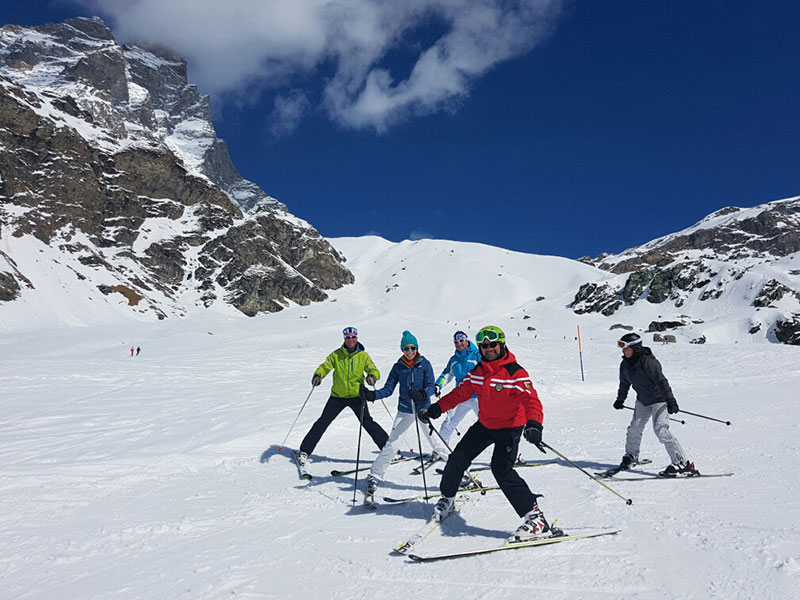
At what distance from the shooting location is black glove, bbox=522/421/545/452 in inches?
161

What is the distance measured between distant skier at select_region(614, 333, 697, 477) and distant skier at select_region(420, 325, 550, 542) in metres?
2.59

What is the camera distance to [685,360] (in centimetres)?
2323

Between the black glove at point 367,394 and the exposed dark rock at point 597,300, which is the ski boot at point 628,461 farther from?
the exposed dark rock at point 597,300

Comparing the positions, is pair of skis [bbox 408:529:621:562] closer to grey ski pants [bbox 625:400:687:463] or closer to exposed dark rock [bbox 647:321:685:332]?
grey ski pants [bbox 625:400:687:463]

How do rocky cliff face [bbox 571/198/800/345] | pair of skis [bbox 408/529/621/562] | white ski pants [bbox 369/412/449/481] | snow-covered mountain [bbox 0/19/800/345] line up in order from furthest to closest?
1. snow-covered mountain [bbox 0/19/800/345]
2. rocky cliff face [bbox 571/198/800/345]
3. white ski pants [bbox 369/412/449/481]
4. pair of skis [bbox 408/529/621/562]

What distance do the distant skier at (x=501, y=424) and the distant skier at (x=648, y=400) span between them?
2.59m

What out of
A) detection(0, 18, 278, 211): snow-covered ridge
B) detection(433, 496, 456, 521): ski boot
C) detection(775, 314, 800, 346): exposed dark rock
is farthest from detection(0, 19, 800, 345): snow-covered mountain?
detection(433, 496, 456, 521): ski boot

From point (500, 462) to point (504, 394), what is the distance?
0.66 m

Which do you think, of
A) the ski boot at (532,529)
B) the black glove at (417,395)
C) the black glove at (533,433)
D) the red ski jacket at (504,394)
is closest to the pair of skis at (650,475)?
the ski boot at (532,529)

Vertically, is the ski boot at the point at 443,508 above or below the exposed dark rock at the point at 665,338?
below

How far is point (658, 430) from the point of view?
6.37m

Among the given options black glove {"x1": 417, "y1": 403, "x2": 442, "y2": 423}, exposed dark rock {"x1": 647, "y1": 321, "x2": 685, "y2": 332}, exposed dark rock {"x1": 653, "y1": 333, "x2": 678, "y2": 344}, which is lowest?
black glove {"x1": 417, "y1": 403, "x2": 442, "y2": 423}

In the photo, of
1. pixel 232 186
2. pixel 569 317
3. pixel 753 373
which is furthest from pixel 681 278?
pixel 232 186

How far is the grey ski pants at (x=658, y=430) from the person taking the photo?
20.1 ft
